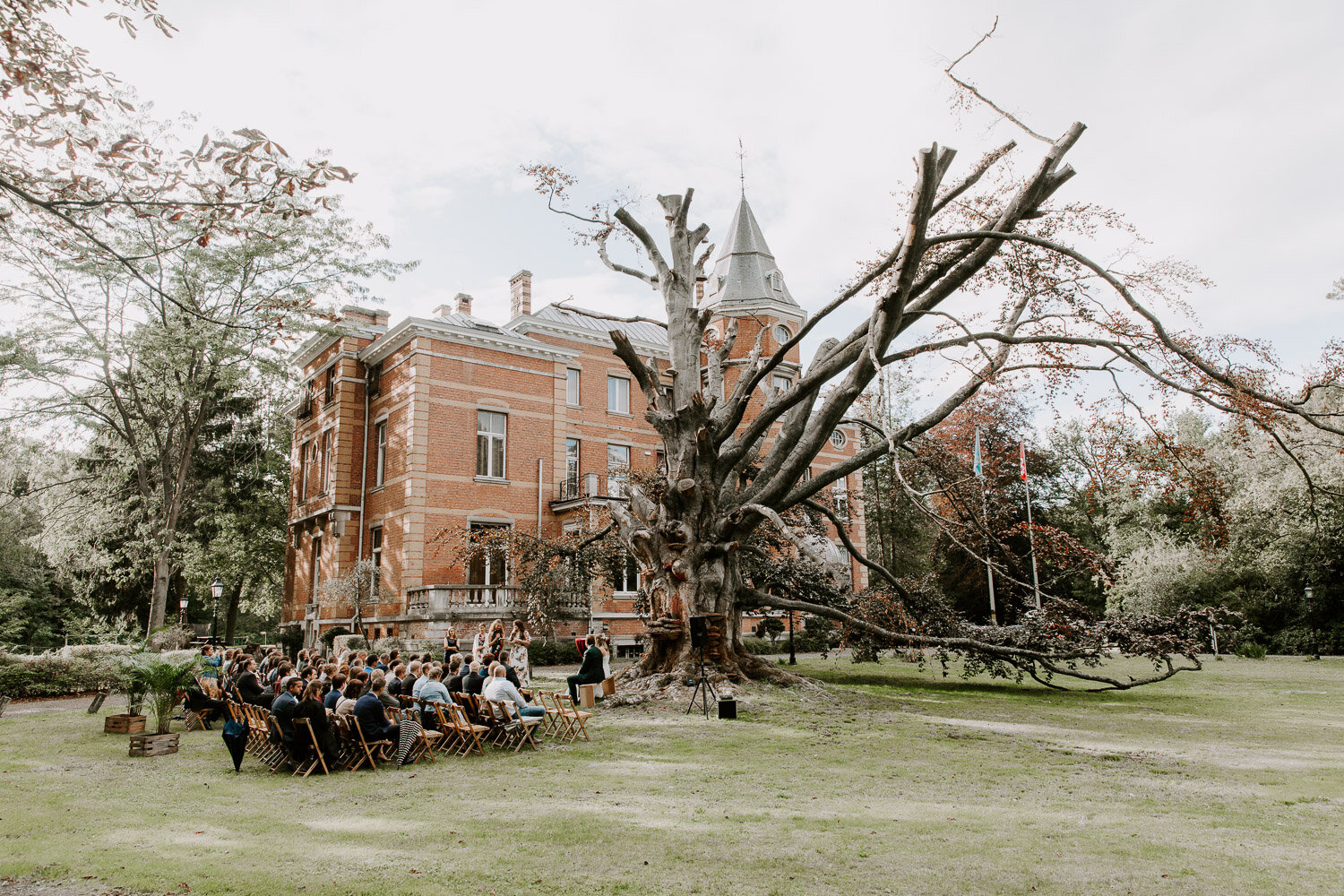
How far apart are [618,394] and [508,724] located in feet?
82.1

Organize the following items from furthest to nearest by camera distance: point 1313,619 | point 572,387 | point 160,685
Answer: point 572,387 < point 1313,619 < point 160,685

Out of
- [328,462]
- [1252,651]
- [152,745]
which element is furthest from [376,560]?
[1252,651]

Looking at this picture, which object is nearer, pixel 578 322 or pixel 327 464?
pixel 327 464

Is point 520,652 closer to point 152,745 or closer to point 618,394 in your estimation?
point 152,745

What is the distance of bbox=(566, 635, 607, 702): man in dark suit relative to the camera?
45.5 ft

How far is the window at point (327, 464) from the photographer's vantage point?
30.1 m

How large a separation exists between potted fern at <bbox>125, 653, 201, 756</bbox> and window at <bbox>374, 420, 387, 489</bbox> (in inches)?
717

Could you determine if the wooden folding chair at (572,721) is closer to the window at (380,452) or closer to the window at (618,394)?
the window at (380,452)

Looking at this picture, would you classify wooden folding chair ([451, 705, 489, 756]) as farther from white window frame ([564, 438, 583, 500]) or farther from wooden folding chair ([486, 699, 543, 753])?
white window frame ([564, 438, 583, 500])

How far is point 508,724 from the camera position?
10203 millimetres

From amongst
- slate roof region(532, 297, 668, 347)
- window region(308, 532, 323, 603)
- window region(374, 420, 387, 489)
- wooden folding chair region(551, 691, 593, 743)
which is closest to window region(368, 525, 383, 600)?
window region(374, 420, 387, 489)

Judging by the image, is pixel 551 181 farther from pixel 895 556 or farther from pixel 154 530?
pixel 895 556

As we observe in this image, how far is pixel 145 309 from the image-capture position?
946 inches

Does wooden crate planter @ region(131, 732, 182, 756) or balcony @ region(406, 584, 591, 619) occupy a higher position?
balcony @ region(406, 584, 591, 619)
